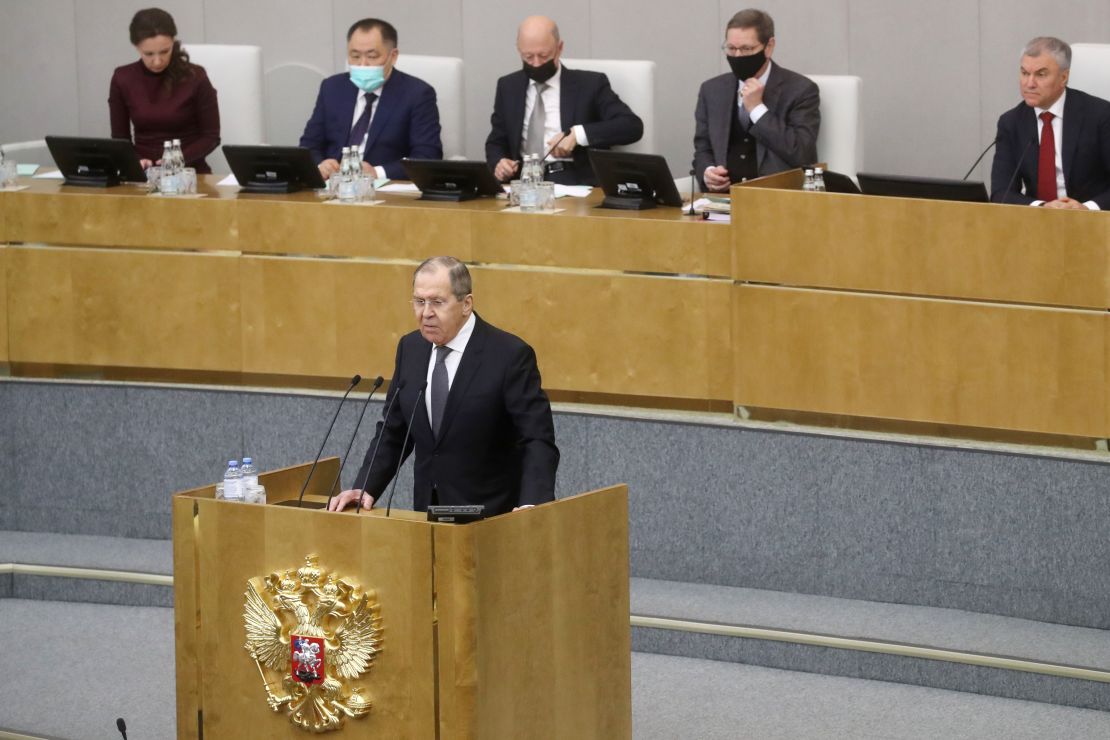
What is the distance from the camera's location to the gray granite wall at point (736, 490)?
4.89 m

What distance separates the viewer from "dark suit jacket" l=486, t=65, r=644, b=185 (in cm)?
626

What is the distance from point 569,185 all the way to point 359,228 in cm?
88

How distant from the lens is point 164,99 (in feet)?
21.8

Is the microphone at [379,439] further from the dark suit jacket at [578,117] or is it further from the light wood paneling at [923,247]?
the dark suit jacket at [578,117]

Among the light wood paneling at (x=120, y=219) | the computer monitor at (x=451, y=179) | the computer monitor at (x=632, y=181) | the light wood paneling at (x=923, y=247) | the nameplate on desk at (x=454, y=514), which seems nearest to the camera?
the nameplate on desk at (x=454, y=514)

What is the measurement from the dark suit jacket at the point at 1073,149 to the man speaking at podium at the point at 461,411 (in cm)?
187

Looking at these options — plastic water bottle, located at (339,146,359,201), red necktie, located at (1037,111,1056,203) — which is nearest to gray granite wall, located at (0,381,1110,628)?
plastic water bottle, located at (339,146,359,201)

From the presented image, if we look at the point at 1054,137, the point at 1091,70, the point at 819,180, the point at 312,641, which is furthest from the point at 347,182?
the point at 312,641

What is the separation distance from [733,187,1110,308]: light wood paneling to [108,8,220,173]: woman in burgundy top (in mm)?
2405

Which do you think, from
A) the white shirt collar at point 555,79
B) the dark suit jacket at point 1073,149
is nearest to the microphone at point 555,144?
the white shirt collar at point 555,79

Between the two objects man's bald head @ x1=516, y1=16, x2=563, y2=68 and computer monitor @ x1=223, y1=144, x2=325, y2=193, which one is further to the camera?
man's bald head @ x1=516, y1=16, x2=563, y2=68

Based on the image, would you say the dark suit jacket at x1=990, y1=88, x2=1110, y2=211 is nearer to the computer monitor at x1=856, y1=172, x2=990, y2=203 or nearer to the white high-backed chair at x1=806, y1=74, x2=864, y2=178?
the computer monitor at x1=856, y1=172, x2=990, y2=203

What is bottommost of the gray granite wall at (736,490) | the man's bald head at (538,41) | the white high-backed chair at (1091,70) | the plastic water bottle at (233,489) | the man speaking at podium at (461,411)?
the gray granite wall at (736,490)

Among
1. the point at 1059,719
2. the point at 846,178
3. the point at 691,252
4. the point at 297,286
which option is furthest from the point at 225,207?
the point at 1059,719
